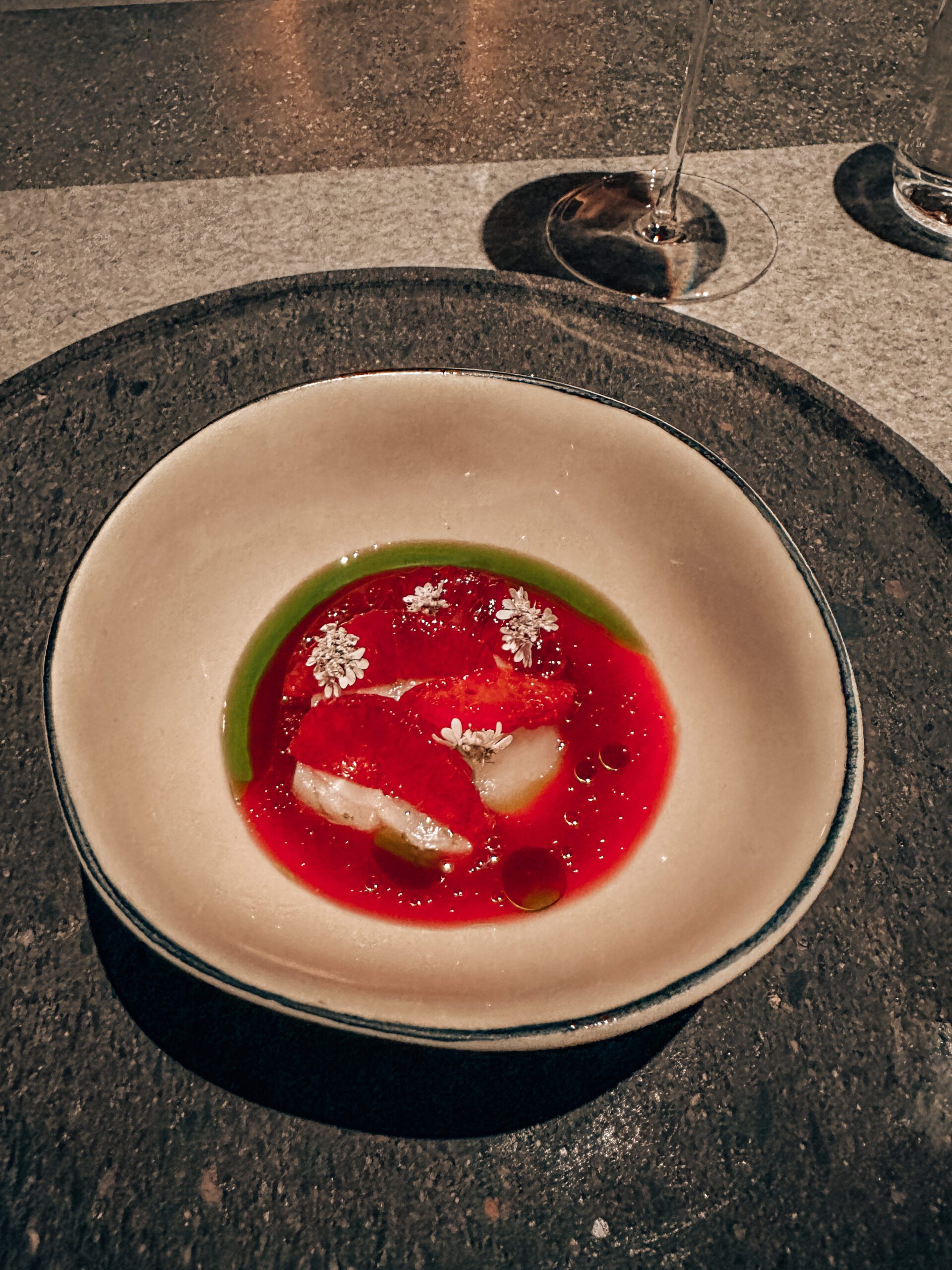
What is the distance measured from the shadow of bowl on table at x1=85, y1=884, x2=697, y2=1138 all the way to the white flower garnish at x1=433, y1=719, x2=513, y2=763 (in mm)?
266

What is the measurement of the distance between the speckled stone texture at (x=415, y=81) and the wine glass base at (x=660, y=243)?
141 mm

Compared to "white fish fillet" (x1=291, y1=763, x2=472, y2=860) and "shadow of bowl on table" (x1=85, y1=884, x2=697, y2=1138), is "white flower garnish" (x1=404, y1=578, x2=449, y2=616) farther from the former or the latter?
"shadow of bowl on table" (x1=85, y1=884, x2=697, y2=1138)

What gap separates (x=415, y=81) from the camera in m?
1.59

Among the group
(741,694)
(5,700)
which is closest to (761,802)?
(741,694)

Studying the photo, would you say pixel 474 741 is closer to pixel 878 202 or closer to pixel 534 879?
pixel 534 879

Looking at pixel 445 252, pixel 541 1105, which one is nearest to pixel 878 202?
pixel 445 252

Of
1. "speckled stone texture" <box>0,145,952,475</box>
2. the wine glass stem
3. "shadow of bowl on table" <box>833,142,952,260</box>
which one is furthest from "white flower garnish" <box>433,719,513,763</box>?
"shadow of bowl on table" <box>833,142,952,260</box>

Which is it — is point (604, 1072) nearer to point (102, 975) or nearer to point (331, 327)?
point (102, 975)

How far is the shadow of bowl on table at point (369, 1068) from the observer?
656 mm

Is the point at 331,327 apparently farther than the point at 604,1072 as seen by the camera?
Yes

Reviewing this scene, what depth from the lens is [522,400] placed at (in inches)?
36.1

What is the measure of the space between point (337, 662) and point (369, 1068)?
37cm

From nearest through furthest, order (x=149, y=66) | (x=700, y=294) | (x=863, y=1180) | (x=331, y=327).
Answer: (x=863, y=1180)
(x=331, y=327)
(x=700, y=294)
(x=149, y=66)

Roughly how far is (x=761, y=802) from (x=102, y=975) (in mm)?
535
